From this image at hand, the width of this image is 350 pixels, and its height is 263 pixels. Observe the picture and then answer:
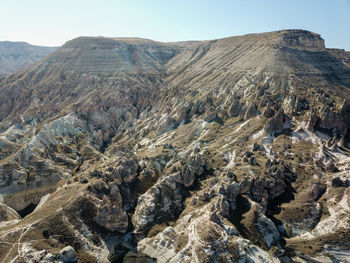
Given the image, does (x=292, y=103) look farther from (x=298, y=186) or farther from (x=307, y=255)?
(x=307, y=255)

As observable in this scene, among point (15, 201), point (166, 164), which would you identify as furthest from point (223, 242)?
point (15, 201)

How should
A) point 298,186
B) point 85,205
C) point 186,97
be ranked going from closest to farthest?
1. point 85,205
2. point 298,186
3. point 186,97

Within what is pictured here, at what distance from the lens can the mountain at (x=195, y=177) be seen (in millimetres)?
64062

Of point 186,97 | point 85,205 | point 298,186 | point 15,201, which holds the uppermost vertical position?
point 186,97

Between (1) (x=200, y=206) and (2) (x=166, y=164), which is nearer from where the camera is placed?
(1) (x=200, y=206)

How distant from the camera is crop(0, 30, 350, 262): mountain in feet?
210

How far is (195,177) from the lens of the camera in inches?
3588

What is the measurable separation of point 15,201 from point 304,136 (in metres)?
113

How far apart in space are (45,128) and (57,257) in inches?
3425

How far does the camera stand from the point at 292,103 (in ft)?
413

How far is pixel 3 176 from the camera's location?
91.9m

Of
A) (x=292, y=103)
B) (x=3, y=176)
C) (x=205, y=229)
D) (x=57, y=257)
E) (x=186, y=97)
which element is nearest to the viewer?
(x=57, y=257)

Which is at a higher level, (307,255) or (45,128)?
(45,128)

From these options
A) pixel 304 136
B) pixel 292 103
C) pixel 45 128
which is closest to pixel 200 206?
pixel 304 136
